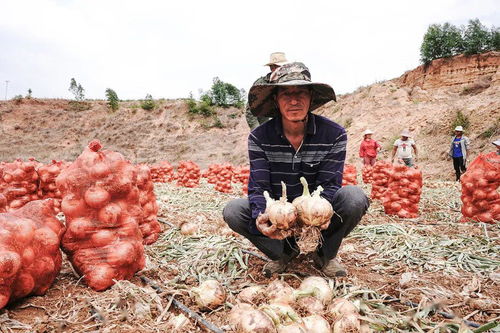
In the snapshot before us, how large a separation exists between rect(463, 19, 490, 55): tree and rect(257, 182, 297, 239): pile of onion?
93.6 ft

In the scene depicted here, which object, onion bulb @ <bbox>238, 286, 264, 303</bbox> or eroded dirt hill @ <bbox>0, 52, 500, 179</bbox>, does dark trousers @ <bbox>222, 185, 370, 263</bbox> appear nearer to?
onion bulb @ <bbox>238, 286, 264, 303</bbox>

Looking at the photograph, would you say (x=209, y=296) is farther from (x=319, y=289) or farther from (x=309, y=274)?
(x=309, y=274)

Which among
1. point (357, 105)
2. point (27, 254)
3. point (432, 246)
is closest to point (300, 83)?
point (27, 254)

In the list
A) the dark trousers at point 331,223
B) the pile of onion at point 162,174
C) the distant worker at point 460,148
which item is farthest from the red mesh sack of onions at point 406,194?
the pile of onion at point 162,174

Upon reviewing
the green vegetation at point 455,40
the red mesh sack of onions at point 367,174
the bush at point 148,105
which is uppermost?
the green vegetation at point 455,40

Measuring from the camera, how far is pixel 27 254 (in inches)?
80.8

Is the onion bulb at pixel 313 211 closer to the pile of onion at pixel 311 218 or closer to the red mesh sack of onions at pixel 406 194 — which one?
the pile of onion at pixel 311 218

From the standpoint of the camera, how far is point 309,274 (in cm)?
271

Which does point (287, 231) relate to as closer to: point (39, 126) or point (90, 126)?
point (90, 126)

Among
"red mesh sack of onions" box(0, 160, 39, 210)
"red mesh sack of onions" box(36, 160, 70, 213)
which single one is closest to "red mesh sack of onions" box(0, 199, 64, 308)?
"red mesh sack of onions" box(0, 160, 39, 210)

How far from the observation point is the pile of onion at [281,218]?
2.07 meters

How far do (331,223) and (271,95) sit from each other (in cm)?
114

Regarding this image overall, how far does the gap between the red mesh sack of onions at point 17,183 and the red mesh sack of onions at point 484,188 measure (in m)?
5.77

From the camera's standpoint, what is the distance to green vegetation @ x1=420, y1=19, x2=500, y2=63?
24.9 m
